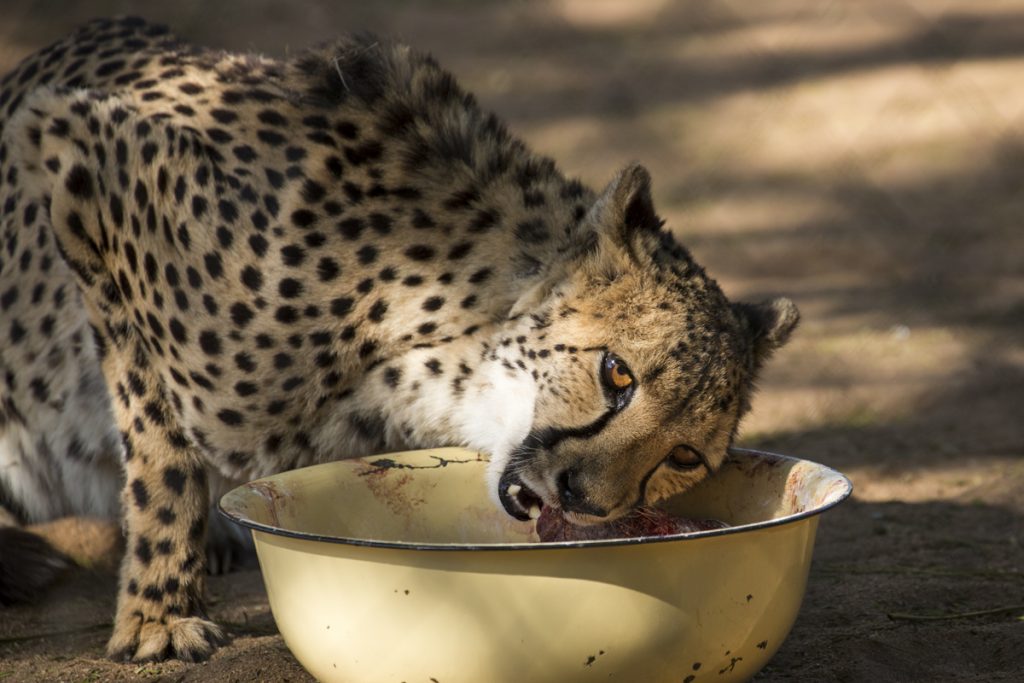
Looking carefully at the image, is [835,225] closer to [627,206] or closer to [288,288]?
[627,206]

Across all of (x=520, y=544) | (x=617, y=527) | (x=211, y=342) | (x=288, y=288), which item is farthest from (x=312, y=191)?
(x=520, y=544)

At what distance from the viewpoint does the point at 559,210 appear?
1.99 metres

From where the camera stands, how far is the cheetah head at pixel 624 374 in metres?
1.74

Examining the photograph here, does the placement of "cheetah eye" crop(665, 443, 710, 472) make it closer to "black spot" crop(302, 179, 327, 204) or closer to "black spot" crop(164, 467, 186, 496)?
"black spot" crop(302, 179, 327, 204)

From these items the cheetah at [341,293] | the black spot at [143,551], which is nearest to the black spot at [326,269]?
the cheetah at [341,293]

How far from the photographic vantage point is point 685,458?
180cm

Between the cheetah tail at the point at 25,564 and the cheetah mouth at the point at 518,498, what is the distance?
2.91ft

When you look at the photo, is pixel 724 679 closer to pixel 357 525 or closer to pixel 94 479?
pixel 357 525

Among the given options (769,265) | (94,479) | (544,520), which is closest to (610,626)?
(544,520)

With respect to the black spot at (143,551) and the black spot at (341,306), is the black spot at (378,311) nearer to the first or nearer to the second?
the black spot at (341,306)

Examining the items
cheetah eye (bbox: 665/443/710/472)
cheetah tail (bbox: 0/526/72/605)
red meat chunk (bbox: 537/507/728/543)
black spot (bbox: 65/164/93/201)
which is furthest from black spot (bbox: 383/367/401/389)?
cheetah tail (bbox: 0/526/72/605)

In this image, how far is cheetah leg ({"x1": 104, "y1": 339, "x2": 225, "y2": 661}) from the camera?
2.02 meters

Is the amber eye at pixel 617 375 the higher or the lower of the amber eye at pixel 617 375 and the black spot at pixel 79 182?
the lower

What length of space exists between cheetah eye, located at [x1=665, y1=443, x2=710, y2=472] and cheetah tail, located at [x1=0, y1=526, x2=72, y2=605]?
3.66ft
